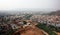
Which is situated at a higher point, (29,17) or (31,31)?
(29,17)

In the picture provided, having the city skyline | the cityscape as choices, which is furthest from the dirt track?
the city skyline

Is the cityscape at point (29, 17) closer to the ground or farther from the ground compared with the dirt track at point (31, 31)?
farther from the ground

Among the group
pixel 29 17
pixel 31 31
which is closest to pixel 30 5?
pixel 29 17

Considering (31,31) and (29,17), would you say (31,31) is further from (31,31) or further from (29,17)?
(29,17)

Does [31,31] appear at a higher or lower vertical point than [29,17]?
lower

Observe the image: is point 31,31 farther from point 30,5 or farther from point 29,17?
point 30,5

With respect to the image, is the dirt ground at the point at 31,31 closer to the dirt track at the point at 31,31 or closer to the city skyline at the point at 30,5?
the dirt track at the point at 31,31

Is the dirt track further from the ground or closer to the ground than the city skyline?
closer to the ground

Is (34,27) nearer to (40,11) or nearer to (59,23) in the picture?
(40,11)

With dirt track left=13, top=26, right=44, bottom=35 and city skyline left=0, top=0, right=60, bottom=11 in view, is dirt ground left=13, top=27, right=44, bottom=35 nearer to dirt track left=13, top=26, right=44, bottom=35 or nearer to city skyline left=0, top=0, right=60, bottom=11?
dirt track left=13, top=26, right=44, bottom=35

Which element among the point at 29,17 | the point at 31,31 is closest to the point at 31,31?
the point at 31,31

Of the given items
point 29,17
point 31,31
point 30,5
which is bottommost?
point 31,31

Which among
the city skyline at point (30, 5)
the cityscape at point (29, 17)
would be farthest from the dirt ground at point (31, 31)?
the city skyline at point (30, 5)
